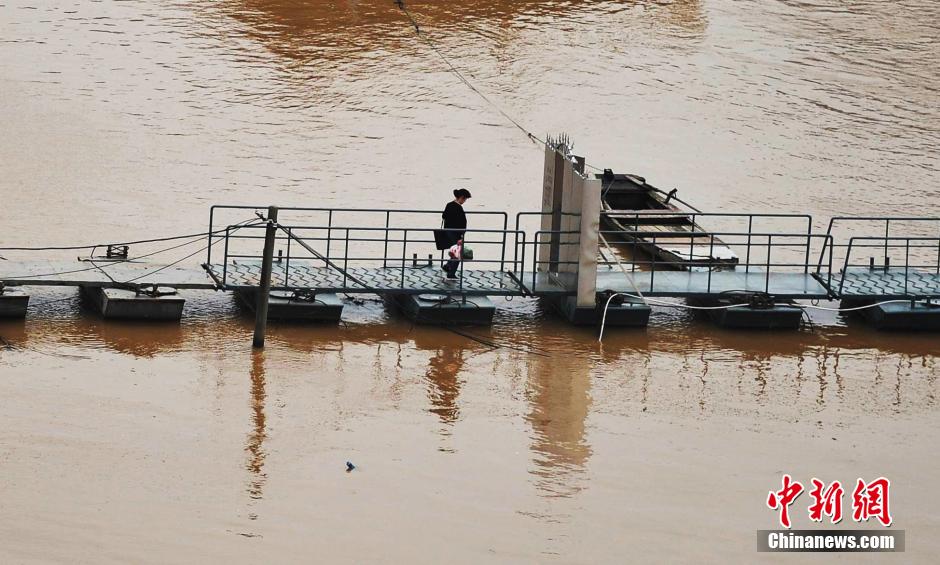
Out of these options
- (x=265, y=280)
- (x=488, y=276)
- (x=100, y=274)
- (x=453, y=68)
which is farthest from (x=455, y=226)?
(x=453, y=68)

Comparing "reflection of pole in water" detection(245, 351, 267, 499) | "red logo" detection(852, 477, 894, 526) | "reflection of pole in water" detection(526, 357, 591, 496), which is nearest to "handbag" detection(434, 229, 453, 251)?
"reflection of pole in water" detection(526, 357, 591, 496)

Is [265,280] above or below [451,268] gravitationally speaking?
below

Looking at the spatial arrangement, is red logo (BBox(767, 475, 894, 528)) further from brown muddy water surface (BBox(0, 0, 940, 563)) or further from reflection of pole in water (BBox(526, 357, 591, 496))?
reflection of pole in water (BBox(526, 357, 591, 496))

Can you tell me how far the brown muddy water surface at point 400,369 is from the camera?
12930 millimetres

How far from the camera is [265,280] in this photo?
17078 millimetres

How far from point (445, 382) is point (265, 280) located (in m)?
2.46

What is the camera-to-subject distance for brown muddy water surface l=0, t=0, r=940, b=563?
1293 centimetres

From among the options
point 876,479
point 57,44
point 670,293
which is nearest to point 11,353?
point 670,293

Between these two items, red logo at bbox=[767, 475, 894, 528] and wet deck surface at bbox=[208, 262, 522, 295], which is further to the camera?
wet deck surface at bbox=[208, 262, 522, 295]

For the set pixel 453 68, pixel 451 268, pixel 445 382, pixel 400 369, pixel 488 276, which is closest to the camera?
pixel 445 382

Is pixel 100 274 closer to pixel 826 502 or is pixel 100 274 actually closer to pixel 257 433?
pixel 257 433

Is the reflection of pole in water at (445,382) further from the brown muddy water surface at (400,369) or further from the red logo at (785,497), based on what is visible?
the red logo at (785,497)

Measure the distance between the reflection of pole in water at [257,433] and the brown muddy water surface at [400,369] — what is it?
0.05 meters

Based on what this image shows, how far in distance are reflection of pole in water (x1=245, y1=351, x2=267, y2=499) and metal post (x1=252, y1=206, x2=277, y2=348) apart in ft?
0.95
